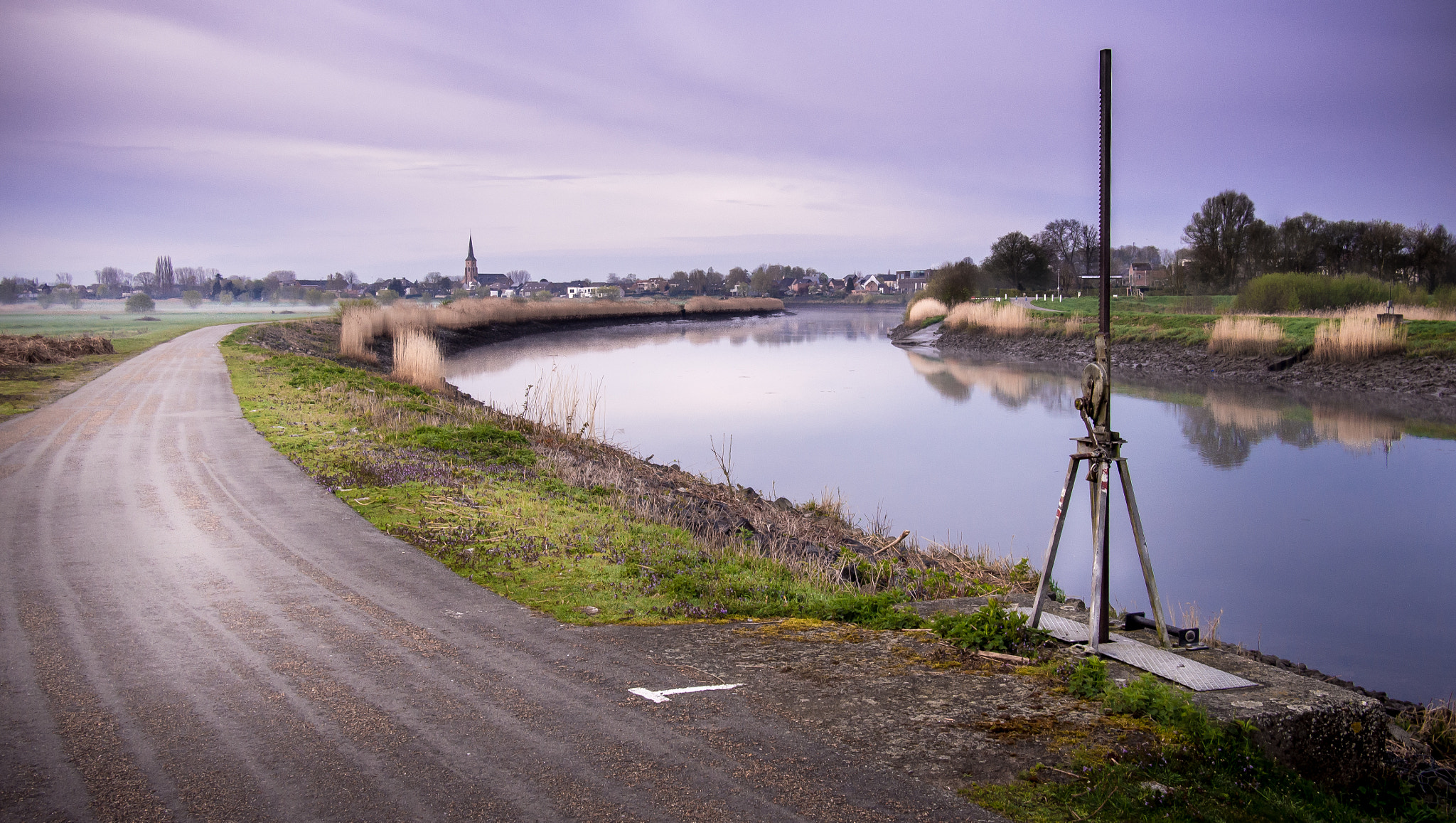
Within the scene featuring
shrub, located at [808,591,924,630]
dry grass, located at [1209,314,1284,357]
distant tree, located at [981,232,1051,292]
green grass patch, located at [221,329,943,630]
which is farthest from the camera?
distant tree, located at [981,232,1051,292]

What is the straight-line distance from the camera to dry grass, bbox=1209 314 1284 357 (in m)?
31.7

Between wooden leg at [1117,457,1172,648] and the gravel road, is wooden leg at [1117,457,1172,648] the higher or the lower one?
the higher one

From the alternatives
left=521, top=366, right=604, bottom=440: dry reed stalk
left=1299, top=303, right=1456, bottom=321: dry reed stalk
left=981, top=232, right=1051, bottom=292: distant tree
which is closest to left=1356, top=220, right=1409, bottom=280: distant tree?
left=1299, top=303, right=1456, bottom=321: dry reed stalk

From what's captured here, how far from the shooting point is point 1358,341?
93.4ft

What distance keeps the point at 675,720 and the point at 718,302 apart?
10774cm

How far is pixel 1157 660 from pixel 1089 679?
648 millimetres

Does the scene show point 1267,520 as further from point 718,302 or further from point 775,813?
point 718,302

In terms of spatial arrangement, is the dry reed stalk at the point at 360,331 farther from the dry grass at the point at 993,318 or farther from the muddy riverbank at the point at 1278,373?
the dry grass at the point at 993,318

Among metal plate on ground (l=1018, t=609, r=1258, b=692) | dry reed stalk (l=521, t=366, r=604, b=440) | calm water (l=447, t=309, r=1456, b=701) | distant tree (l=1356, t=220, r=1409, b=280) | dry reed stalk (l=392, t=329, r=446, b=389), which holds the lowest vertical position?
calm water (l=447, t=309, r=1456, b=701)

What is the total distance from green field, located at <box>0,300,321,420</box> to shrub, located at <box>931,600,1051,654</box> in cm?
1791

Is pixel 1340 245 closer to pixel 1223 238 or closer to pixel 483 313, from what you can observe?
pixel 1223 238

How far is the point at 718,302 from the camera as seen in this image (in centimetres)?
11156

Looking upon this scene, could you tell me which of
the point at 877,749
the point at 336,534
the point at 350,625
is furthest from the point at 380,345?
the point at 877,749

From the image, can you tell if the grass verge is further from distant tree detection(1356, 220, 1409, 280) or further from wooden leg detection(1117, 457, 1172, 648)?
distant tree detection(1356, 220, 1409, 280)
